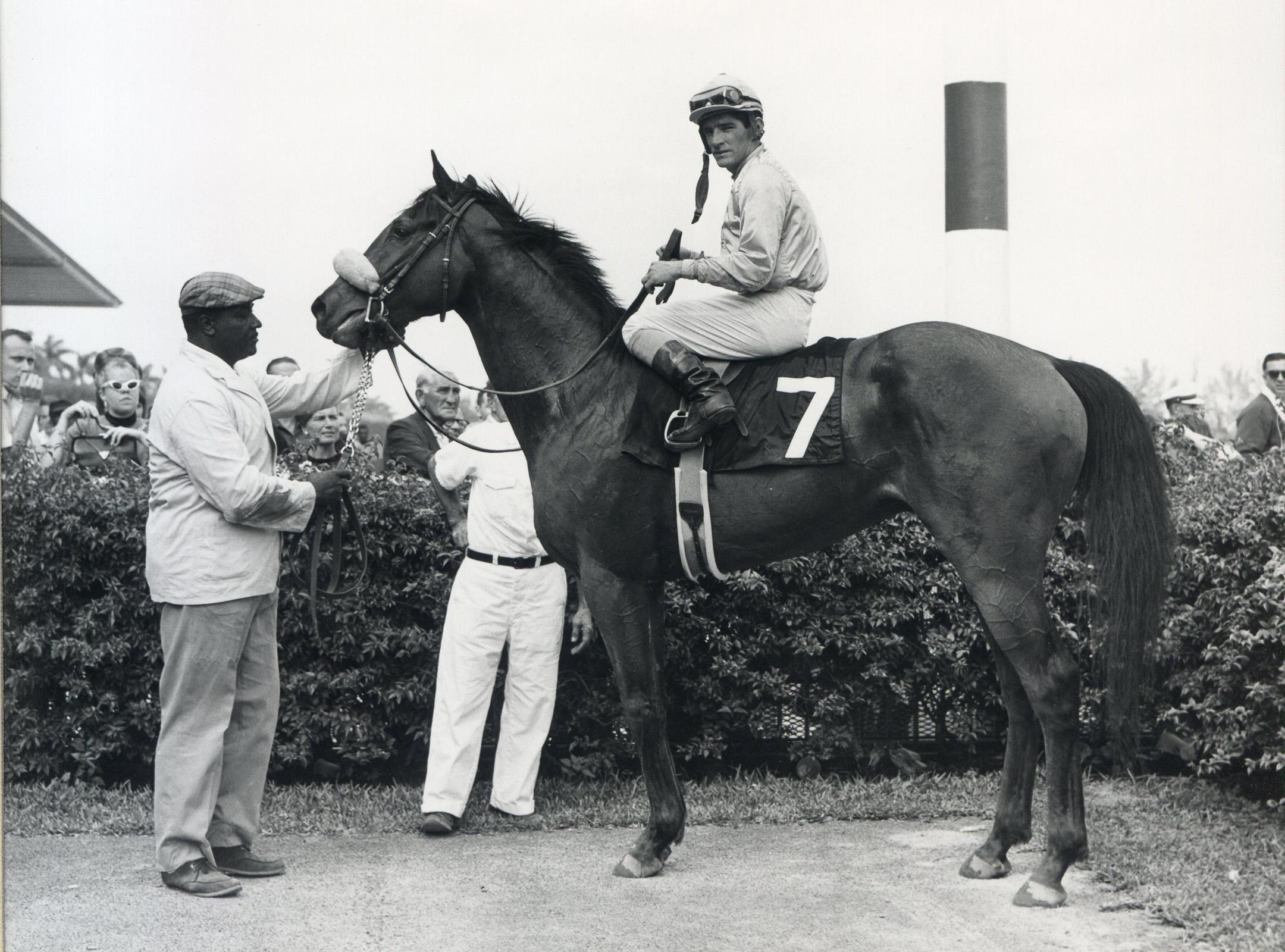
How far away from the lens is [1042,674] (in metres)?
3.97

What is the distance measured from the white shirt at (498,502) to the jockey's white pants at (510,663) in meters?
0.10

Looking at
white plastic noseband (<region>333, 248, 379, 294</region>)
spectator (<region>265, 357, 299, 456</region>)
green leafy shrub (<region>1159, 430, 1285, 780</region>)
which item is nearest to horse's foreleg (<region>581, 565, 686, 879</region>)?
white plastic noseband (<region>333, 248, 379, 294</region>)

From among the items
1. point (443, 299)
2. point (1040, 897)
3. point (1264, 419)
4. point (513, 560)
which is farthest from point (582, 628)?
point (1264, 419)

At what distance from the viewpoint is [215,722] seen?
13.9ft

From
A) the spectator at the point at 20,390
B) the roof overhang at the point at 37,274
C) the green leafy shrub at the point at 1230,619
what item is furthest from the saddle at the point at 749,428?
the spectator at the point at 20,390

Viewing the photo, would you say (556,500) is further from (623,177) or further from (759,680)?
(623,177)

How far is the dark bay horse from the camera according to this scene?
397 centimetres

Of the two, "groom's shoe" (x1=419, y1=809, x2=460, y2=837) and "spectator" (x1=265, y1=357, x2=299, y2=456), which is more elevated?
"spectator" (x1=265, y1=357, x2=299, y2=456)

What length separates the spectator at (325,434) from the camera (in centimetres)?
635

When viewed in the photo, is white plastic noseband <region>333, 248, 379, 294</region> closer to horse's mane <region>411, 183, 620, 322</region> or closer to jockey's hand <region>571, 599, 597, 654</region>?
horse's mane <region>411, 183, 620, 322</region>

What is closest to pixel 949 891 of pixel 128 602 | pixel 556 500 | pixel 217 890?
pixel 556 500

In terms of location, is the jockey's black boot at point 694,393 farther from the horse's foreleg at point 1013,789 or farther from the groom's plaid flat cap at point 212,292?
the groom's plaid flat cap at point 212,292

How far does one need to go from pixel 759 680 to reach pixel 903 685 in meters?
0.74

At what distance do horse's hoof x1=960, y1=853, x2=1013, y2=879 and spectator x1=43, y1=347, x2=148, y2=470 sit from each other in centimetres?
428
